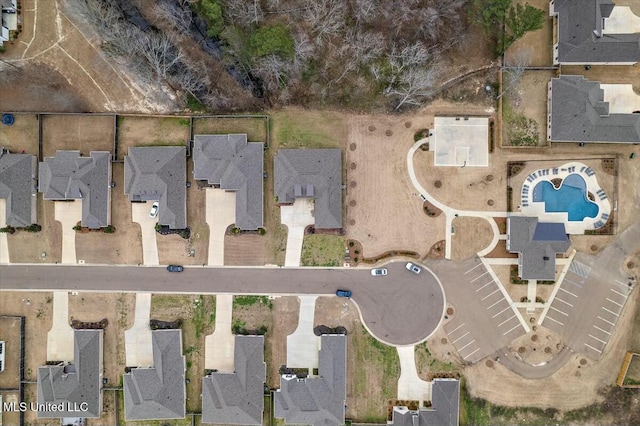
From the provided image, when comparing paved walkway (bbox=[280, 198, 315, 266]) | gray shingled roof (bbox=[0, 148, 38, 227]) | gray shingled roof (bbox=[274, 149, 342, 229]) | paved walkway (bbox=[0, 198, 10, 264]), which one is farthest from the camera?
paved walkway (bbox=[0, 198, 10, 264])

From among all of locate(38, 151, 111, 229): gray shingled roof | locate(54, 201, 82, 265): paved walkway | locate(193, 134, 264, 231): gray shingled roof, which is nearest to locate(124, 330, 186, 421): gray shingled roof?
locate(54, 201, 82, 265): paved walkway

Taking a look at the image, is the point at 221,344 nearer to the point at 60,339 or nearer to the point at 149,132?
the point at 60,339

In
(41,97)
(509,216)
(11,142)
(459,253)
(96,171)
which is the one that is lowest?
(459,253)

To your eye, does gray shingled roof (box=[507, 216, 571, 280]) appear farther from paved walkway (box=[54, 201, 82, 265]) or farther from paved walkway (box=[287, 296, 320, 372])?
paved walkway (box=[54, 201, 82, 265])

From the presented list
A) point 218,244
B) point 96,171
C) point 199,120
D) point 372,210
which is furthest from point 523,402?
point 96,171

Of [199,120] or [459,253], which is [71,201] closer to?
[199,120]

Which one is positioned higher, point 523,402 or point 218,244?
point 218,244

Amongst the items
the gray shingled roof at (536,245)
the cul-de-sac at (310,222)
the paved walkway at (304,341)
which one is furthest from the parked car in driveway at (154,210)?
the gray shingled roof at (536,245)
